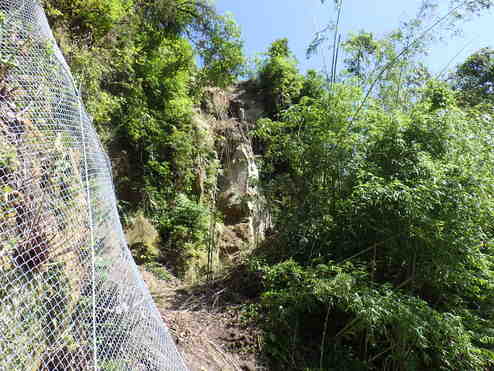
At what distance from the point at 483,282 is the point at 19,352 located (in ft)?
10.4

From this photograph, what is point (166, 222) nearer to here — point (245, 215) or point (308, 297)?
point (245, 215)

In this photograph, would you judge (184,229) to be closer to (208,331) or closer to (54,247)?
(208,331)

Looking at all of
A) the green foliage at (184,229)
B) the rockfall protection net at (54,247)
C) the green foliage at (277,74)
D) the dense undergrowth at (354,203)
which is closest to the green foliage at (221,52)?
the green foliage at (277,74)

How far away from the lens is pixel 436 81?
13.8ft

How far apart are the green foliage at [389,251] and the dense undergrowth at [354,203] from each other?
14 mm

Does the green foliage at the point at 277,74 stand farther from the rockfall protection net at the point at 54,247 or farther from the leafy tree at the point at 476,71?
the rockfall protection net at the point at 54,247

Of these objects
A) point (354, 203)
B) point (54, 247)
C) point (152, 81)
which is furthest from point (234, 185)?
point (54, 247)

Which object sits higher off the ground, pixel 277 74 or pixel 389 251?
pixel 277 74

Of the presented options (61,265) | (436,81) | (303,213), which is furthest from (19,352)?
(436,81)

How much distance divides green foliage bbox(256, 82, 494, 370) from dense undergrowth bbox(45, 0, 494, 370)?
1 centimetres

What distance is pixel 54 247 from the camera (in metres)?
1.40

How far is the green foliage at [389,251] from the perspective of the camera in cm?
245

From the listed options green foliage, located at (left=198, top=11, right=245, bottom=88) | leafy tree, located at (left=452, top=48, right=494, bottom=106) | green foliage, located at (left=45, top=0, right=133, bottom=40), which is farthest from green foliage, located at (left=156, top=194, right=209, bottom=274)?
leafy tree, located at (left=452, top=48, right=494, bottom=106)

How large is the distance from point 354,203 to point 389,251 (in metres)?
0.56
